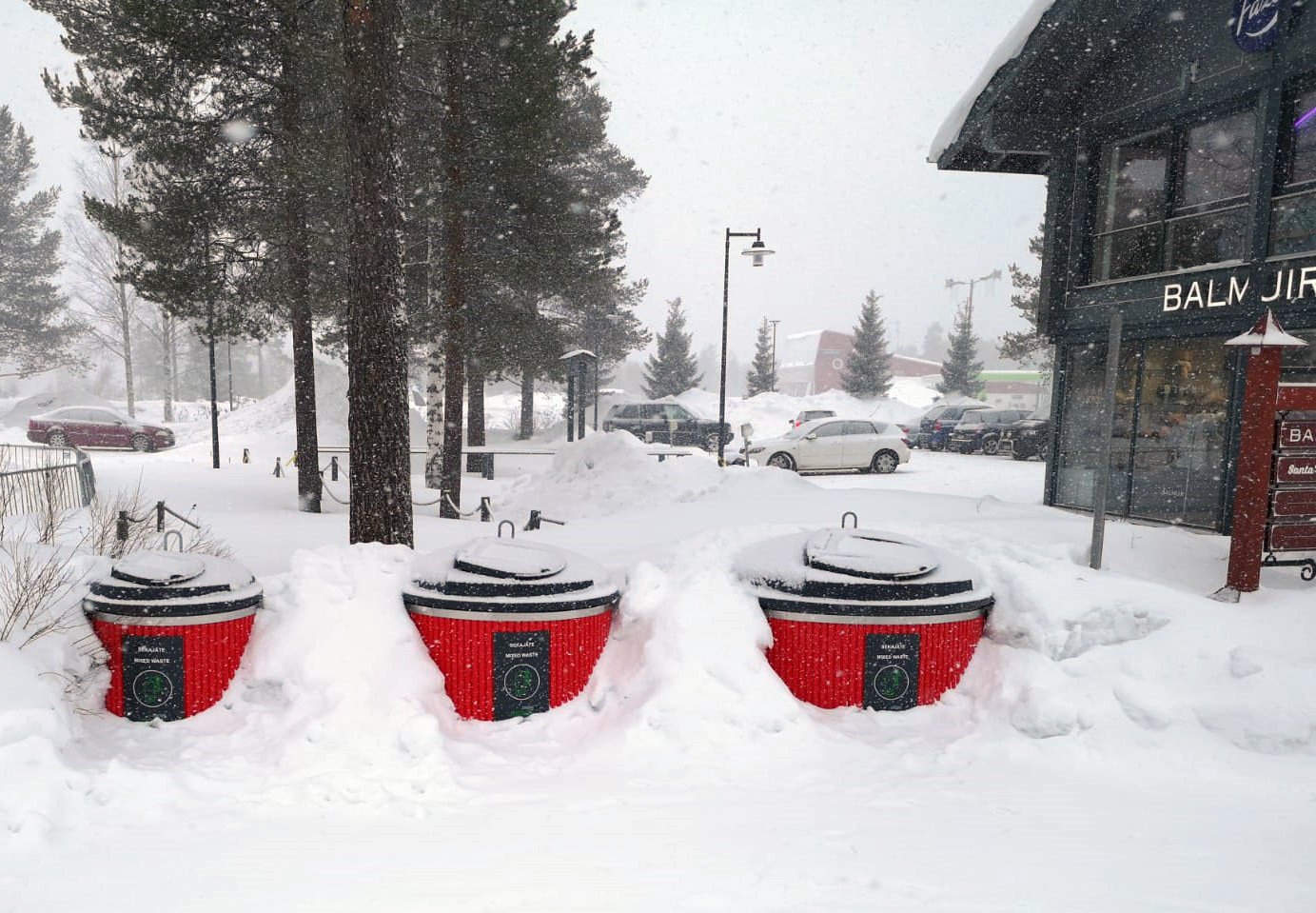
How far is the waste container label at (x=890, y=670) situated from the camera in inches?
192

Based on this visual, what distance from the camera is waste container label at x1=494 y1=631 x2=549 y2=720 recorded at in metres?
4.69

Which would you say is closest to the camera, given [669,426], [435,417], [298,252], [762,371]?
[298,252]

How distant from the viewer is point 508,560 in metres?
4.86

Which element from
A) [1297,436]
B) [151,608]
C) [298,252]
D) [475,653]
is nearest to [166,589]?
[151,608]

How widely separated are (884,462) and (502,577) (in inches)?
662

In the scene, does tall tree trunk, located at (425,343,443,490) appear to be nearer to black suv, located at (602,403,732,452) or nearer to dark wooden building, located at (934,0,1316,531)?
dark wooden building, located at (934,0,1316,531)

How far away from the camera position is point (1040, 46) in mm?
9875

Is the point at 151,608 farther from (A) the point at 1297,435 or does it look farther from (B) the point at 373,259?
(A) the point at 1297,435

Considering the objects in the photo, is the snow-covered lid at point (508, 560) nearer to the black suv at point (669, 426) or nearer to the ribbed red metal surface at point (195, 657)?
the ribbed red metal surface at point (195, 657)

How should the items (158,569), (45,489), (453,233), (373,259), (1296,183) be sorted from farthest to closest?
(453,233)
(45,489)
(1296,183)
(373,259)
(158,569)

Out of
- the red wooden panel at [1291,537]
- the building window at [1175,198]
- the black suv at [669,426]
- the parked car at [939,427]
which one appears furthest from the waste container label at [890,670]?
the parked car at [939,427]

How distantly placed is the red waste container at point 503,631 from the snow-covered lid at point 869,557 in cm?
153

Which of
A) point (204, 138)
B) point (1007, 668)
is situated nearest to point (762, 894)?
point (1007, 668)

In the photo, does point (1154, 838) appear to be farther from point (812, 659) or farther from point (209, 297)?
point (209, 297)
